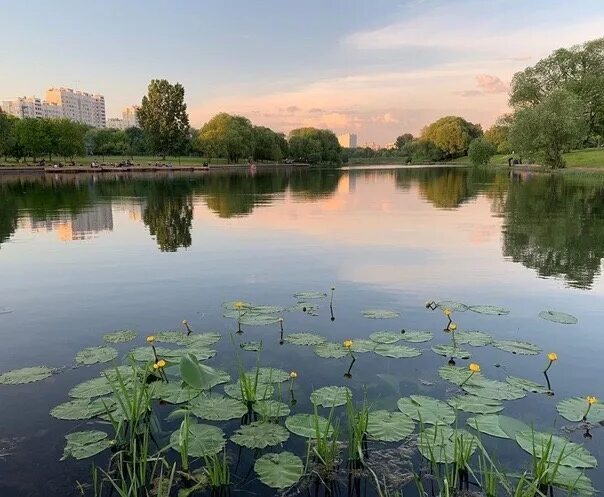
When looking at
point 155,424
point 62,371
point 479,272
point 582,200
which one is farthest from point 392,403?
point 582,200

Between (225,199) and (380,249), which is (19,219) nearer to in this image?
(225,199)

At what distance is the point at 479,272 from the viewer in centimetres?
1349

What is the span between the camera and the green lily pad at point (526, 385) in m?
6.50

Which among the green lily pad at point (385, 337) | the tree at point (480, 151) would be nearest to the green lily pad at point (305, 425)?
the green lily pad at point (385, 337)

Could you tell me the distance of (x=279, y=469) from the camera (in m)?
4.71

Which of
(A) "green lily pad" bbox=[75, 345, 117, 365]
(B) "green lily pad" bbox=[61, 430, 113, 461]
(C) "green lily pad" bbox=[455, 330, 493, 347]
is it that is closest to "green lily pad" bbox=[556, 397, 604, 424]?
(C) "green lily pad" bbox=[455, 330, 493, 347]

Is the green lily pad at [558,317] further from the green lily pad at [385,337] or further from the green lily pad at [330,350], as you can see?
the green lily pad at [330,350]

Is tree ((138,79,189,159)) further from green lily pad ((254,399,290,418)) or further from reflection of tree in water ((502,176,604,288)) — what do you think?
green lily pad ((254,399,290,418))

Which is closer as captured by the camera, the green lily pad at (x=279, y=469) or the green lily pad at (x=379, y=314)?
the green lily pad at (x=279, y=469)

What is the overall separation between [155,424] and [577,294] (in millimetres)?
10294

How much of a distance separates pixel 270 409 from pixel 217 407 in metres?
0.68

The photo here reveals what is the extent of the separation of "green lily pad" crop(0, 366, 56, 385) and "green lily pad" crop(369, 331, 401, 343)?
17.4 ft

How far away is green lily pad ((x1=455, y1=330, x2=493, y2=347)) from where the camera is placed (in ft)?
26.6

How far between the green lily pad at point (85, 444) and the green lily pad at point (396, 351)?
4.31 metres
